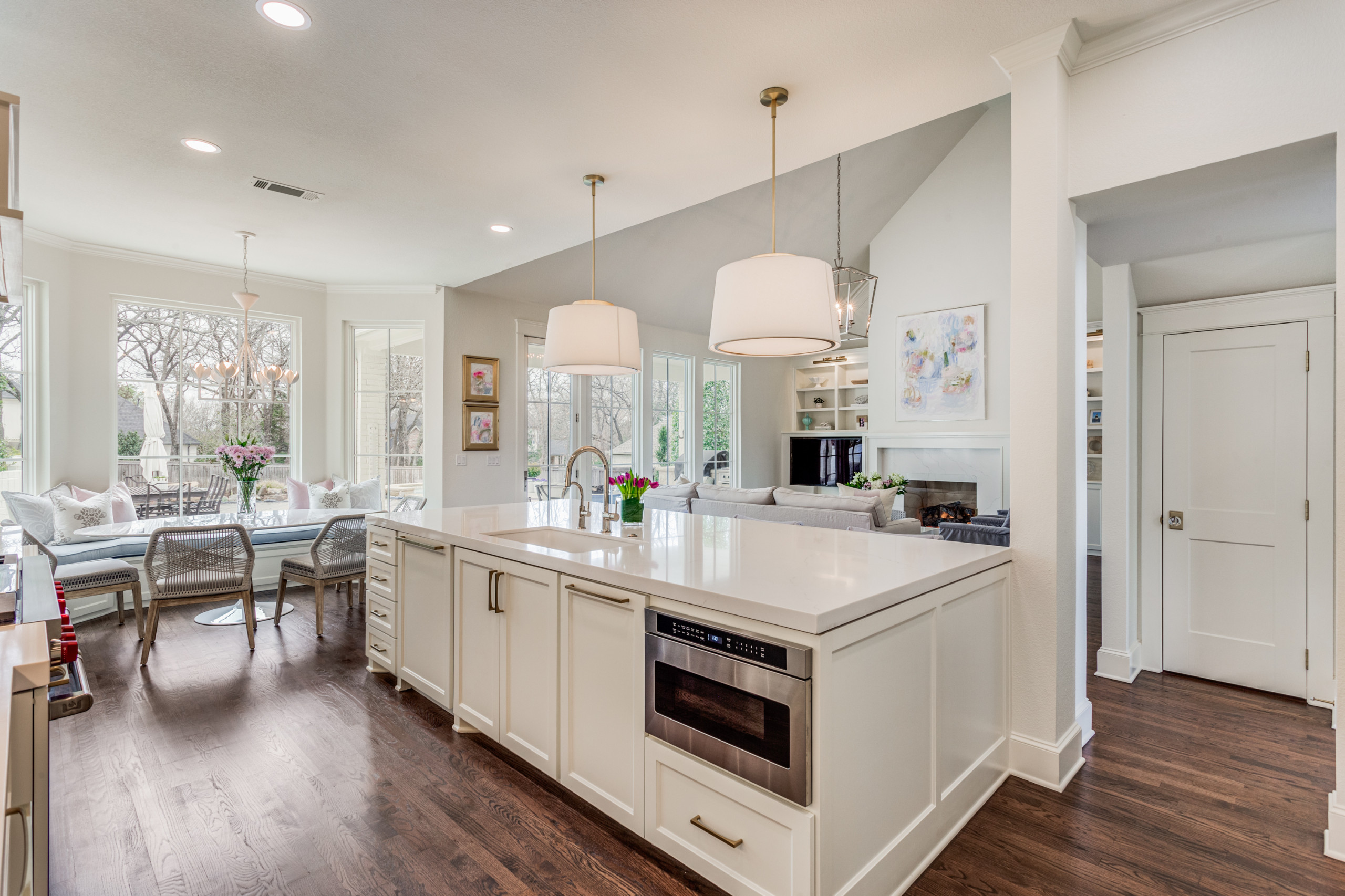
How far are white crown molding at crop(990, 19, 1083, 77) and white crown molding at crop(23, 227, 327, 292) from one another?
5729mm

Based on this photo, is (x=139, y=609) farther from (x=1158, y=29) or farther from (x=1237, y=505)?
(x=1237, y=505)

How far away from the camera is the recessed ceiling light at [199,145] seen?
3.01 metres

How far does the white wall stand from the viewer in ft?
19.7

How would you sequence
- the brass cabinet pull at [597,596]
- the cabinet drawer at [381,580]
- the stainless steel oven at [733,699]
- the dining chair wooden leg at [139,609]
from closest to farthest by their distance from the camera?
the stainless steel oven at [733,699] < the brass cabinet pull at [597,596] < the cabinet drawer at [381,580] < the dining chair wooden leg at [139,609]

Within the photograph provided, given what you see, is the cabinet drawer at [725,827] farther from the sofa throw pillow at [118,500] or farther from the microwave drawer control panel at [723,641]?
the sofa throw pillow at [118,500]

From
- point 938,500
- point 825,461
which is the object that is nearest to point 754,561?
point 938,500

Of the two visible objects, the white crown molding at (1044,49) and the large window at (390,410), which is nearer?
the white crown molding at (1044,49)

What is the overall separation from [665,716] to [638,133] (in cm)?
245

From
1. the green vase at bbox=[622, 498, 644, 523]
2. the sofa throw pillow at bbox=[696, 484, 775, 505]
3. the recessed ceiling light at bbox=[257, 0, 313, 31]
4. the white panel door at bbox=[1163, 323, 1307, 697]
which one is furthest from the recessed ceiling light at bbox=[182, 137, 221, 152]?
the white panel door at bbox=[1163, 323, 1307, 697]

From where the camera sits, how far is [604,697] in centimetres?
199

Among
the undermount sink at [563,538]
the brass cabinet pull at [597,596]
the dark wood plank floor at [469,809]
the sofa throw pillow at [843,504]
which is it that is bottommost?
the dark wood plank floor at [469,809]

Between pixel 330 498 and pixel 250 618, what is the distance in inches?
77.7

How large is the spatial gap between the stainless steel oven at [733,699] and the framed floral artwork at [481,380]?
4.65 metres

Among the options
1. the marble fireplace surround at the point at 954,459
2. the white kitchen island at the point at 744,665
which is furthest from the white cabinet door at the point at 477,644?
the marble fireplace surround at the point at 954,459
